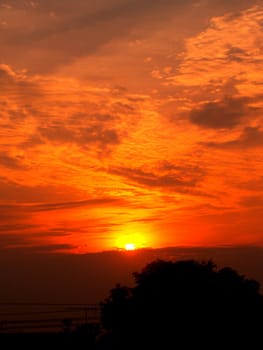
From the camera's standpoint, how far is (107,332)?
1328 inches

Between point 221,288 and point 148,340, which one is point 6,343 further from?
point 221,288

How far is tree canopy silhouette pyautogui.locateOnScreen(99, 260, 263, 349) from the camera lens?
105 ft

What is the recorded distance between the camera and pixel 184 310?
3250cm

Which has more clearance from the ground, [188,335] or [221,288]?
[221,288]

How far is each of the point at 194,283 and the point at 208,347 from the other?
365 cm

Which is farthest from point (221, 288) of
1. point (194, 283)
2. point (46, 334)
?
point (46, 334)

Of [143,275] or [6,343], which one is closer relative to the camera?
[6,343]

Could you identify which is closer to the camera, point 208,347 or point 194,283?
point 208,347

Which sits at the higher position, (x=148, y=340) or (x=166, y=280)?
(x=166, y=280)

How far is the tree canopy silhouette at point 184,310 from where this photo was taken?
31.9 metres

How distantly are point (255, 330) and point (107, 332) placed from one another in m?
7.92

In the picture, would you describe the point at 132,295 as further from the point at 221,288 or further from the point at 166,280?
the point at 221,288

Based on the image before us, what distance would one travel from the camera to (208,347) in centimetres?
3156

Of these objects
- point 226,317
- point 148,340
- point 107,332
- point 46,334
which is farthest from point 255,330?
point 46,334
